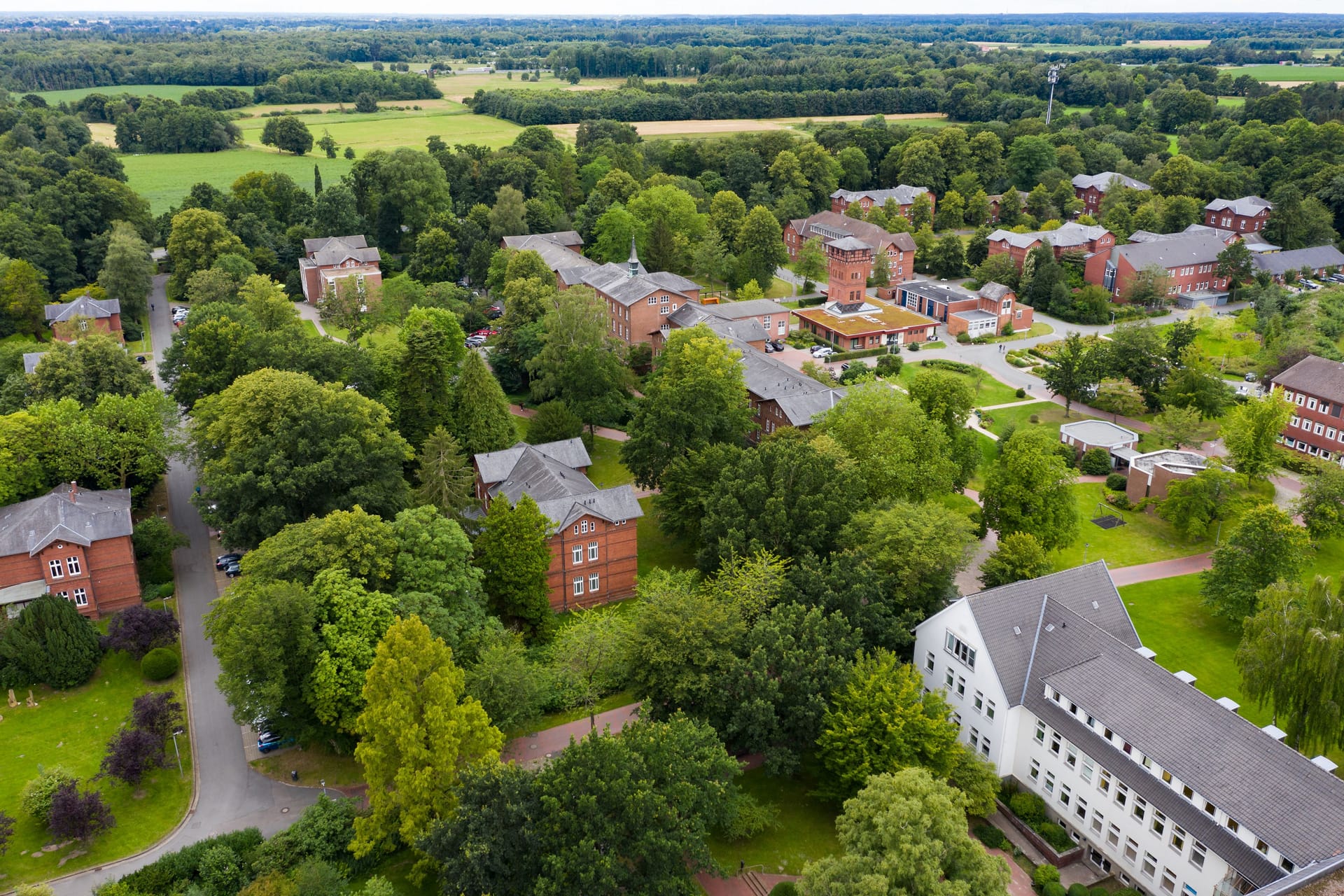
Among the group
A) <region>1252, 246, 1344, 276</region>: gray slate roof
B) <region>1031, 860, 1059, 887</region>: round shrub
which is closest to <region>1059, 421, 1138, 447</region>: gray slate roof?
<region>1031, 860, 1059, 887</region>: round shrub

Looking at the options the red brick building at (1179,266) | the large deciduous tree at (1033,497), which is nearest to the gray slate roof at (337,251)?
the large deciduous tree at (1033,497)

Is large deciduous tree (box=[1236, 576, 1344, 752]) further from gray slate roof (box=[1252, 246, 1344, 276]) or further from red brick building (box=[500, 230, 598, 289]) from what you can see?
gray slate roof (box=[1252, 246, 1344, 276])

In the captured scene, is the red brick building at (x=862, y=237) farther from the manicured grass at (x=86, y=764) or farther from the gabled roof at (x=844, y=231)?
the manicured grass at (x=86, y=764)

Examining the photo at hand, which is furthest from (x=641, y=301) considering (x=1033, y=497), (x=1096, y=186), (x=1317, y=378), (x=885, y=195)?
(x=1096, y=186)

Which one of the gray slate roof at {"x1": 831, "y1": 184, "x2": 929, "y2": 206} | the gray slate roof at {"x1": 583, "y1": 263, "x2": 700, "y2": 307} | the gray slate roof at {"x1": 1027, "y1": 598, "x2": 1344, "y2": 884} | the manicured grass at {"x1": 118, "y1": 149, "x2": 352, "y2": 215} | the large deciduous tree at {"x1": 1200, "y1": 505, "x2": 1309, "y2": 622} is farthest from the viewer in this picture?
the gray slate roof at {"x1": 831, "y1": 184, "x2": 929, "y2": 206}

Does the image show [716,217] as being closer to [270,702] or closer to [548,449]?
[548,449]

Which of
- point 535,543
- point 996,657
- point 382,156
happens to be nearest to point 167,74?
point 382,156
